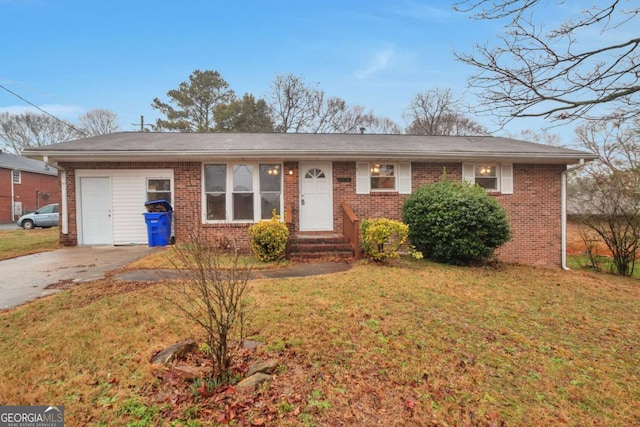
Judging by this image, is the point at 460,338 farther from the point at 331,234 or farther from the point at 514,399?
the point at 331,234

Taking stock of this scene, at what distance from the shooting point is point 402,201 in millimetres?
Answer: 9055

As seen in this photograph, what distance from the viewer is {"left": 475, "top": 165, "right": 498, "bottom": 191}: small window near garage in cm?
946

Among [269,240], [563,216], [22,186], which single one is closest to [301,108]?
[563,216]

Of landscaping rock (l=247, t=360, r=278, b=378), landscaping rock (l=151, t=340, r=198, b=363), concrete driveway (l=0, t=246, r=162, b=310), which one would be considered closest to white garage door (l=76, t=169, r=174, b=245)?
concrete driveway (l=0, t=246, r=162, b=310)

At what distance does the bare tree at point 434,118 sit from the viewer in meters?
25.6

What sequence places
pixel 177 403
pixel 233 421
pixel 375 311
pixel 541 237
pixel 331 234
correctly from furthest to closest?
pixel 541 237
pixel 331 234
pixel 375 311
pixel 177 403
pixel 233 421

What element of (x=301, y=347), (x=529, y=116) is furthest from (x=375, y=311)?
(x=529, y=116)

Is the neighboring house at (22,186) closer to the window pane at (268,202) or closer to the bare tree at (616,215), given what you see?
the window pane at (268,202)

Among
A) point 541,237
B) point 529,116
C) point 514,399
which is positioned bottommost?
point 514,399

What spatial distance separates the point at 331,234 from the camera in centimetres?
855

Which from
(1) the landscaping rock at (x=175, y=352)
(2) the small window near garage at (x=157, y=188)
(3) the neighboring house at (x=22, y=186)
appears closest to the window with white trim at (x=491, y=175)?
(1) the landscaping rock at (x=175, y=352)

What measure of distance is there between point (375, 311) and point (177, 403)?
2539 mm

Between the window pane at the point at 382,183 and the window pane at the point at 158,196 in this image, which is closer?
the window pane at the point at 158,196

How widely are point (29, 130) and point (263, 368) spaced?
41060mm
